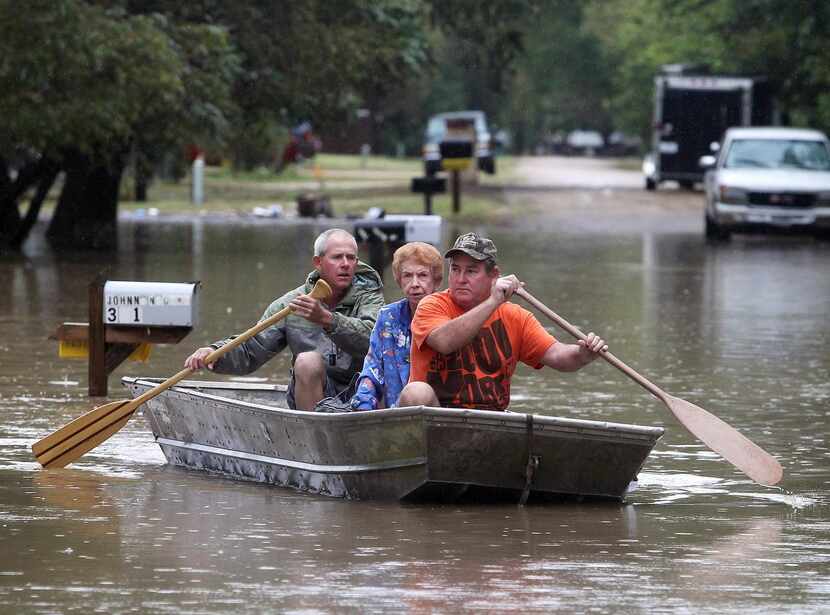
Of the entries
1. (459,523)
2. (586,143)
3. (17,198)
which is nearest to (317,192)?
(17,198)

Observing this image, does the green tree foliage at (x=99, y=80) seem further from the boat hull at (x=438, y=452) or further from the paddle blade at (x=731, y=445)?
the paddle blade at (x=731, y=445)

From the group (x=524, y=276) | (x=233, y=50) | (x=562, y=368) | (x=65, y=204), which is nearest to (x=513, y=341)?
(x=562, y=368)

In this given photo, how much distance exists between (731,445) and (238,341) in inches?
97.6

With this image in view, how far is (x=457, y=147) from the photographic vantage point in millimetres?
38812

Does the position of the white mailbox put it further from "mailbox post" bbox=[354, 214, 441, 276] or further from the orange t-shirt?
"mailbox post" bbox=[354, 214, 441, 276]

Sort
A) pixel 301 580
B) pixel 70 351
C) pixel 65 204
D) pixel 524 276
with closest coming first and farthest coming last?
pixel 301 580 < pixel 70 351 < pixel 524 276 < pixel 65 204

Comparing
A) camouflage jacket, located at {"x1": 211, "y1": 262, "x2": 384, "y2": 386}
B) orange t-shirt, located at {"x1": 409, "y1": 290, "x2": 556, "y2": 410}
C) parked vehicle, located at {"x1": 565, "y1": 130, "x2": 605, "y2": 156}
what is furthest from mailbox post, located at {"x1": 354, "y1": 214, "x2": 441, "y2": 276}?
parked vehicle, located at {"x1": 565, "y1": 130, "x2": 605, "y2": 156}

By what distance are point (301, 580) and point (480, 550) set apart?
980mm

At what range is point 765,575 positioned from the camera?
8148 millimetres

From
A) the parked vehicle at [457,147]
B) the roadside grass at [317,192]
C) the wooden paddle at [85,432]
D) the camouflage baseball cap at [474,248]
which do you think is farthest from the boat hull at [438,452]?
the parked vehicle at [457,147]

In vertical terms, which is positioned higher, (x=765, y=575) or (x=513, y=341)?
(x=513, y=341)

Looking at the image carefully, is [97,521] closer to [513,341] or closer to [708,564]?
[513,341]

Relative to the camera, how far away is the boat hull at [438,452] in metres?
9.36

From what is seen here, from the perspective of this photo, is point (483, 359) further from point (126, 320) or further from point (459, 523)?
point (126, 320)
